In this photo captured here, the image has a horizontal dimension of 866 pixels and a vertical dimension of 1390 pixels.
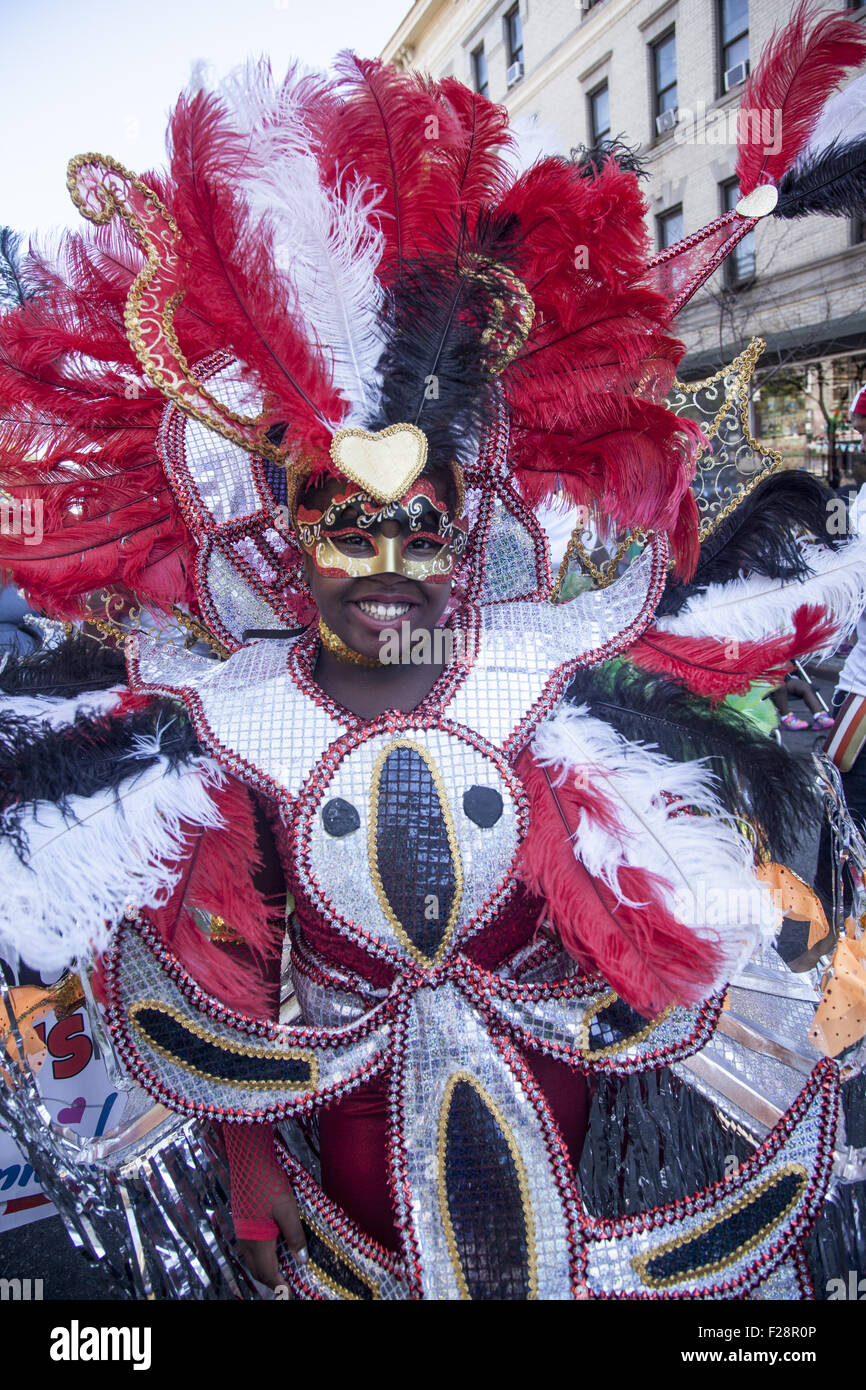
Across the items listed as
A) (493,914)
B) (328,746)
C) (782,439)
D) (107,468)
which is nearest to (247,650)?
(328,746)

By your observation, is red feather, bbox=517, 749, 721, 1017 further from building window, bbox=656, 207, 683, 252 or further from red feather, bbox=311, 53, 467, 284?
building window, bbox=656, 207, 683, 252

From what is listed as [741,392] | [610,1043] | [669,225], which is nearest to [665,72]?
[669,225]

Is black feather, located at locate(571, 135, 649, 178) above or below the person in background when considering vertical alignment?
above

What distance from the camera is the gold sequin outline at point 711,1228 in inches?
52.4

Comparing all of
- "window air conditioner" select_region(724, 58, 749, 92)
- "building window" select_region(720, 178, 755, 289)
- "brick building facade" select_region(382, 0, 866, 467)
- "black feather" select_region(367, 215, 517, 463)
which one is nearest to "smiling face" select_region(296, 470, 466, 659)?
"black feather" select_region(367, 215, 517, 463)

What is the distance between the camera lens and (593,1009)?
146 centimetres

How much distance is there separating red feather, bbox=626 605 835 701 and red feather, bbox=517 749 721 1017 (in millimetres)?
306

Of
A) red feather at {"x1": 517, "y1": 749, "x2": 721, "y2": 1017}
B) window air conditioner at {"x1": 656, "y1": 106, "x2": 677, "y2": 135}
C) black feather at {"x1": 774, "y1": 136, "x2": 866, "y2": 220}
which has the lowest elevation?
red feather at {"x1": 517, "y1": 749, "x2": 721, "y2": 1017}

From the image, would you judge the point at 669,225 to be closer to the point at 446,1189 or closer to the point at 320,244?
the point at 320,244

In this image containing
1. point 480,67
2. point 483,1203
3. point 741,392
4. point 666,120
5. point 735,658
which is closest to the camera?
point 483,1203

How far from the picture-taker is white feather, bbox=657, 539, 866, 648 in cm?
161

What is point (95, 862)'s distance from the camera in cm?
134

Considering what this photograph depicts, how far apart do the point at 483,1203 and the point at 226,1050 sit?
47 centimetres

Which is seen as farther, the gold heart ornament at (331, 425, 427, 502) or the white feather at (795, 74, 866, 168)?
the white feather at (795, 74, 866, 168)
